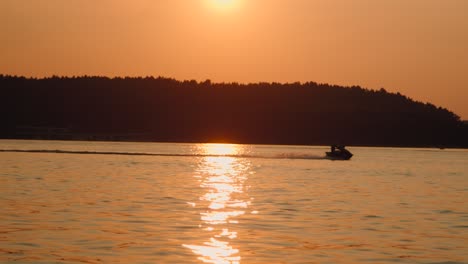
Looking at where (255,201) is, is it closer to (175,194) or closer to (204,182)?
(175,194)

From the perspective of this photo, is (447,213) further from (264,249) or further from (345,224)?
(264,249)

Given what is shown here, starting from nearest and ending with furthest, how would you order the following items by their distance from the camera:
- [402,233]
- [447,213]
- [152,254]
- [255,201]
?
[152,254], [402,233], [447,213], [255,201]

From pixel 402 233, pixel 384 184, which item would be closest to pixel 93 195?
pixel 402 233

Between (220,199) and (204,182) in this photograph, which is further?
(204,182)

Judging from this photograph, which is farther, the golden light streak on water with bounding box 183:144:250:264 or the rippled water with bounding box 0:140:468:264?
the rippled water with bounding box 0:140:468:264

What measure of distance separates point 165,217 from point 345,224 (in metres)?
8.00

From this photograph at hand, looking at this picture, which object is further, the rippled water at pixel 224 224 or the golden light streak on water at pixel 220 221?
the rippled water at pixel 224 224

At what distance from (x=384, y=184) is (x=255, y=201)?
24756 mm

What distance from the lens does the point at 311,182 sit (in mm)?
70312

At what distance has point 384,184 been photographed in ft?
233

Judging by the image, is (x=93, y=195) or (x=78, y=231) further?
(x=93, y=195)

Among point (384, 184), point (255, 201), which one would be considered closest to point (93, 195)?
point (255, 201)

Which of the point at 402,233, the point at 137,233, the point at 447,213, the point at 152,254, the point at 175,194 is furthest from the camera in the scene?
the point at 175,194

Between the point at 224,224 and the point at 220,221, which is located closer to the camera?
the point at 224,224
